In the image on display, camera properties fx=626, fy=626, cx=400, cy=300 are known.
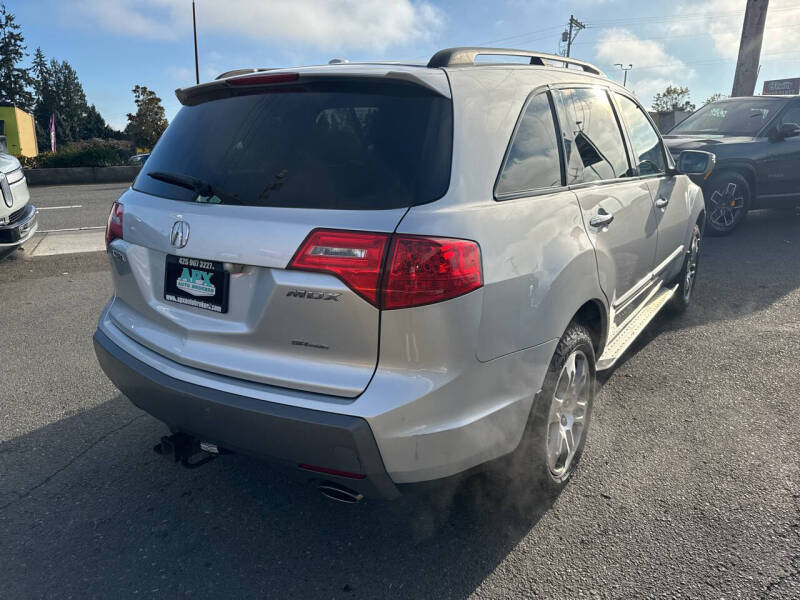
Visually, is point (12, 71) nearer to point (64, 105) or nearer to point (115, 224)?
point (64, 105)

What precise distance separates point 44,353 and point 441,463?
361 cm

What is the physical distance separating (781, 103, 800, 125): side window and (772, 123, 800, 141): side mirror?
14 centimetres

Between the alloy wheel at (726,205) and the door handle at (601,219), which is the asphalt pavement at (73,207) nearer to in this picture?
the door handle at (601,219)

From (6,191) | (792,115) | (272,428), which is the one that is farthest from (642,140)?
(792,115)

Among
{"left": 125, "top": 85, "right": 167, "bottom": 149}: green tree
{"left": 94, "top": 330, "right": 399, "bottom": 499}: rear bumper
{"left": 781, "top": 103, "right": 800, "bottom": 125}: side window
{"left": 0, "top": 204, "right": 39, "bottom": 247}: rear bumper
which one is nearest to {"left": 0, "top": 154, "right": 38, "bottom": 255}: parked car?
{"left": 0, "top": 204, "right": 39, "bottom": 247}: rear bumper

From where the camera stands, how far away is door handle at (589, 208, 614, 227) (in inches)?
110

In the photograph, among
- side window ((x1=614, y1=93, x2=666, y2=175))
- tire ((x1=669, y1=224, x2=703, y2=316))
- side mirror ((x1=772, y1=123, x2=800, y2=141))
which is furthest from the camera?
side mirror ((x1=772, y1=123, x2=800, y2=141))

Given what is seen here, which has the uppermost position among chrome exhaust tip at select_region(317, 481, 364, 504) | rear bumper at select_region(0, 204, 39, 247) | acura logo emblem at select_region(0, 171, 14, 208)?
acura logo emblem at select_region(0, 171, 14, 208)

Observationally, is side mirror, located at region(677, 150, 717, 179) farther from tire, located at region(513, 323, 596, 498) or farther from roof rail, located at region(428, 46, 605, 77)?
tire, located at region(513, 323, 596, 498)

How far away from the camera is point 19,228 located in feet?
21.3

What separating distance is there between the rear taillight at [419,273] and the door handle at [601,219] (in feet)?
3.58

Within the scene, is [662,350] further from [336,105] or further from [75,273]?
[75,273]

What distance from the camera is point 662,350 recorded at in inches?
179

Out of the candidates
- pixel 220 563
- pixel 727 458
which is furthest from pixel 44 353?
pixel 727 458
